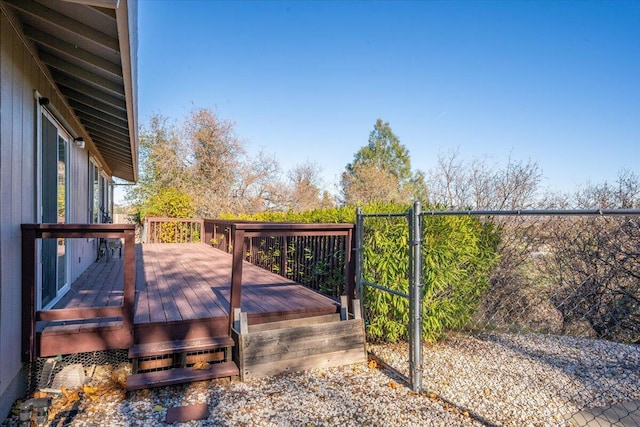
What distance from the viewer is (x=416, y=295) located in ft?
9.53

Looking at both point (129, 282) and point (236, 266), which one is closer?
point (129, 282)

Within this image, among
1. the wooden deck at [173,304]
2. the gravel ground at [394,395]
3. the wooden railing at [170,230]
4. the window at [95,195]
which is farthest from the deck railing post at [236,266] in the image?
the wooden railing at [170,230]

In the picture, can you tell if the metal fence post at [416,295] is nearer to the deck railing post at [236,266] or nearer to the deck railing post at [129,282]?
the deck railing post at [236,266]

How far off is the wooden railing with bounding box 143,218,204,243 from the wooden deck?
5.22 meters

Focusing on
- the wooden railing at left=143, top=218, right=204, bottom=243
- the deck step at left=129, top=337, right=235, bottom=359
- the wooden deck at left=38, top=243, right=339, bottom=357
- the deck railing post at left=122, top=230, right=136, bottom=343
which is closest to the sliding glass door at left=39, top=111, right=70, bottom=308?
the wooden deck at left=38, top=243, right=339, bottom=357

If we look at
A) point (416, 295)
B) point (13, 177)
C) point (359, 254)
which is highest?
point (13, 177)

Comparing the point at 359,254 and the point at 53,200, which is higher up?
the point at 53,200

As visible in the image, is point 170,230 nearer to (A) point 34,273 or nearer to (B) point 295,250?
(B) point 295,250

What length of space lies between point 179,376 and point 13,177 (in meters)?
1.84

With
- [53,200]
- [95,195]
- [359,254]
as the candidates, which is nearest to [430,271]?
[359,254]

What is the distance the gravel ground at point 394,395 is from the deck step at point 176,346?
9.0 inches

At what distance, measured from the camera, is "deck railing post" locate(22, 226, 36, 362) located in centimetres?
266

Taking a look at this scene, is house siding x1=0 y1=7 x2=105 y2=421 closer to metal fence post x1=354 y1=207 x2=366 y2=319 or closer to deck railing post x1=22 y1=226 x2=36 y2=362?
deck railing post x1=22 y1=226 x2=36 y2=362

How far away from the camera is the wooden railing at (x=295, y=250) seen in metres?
3.22
